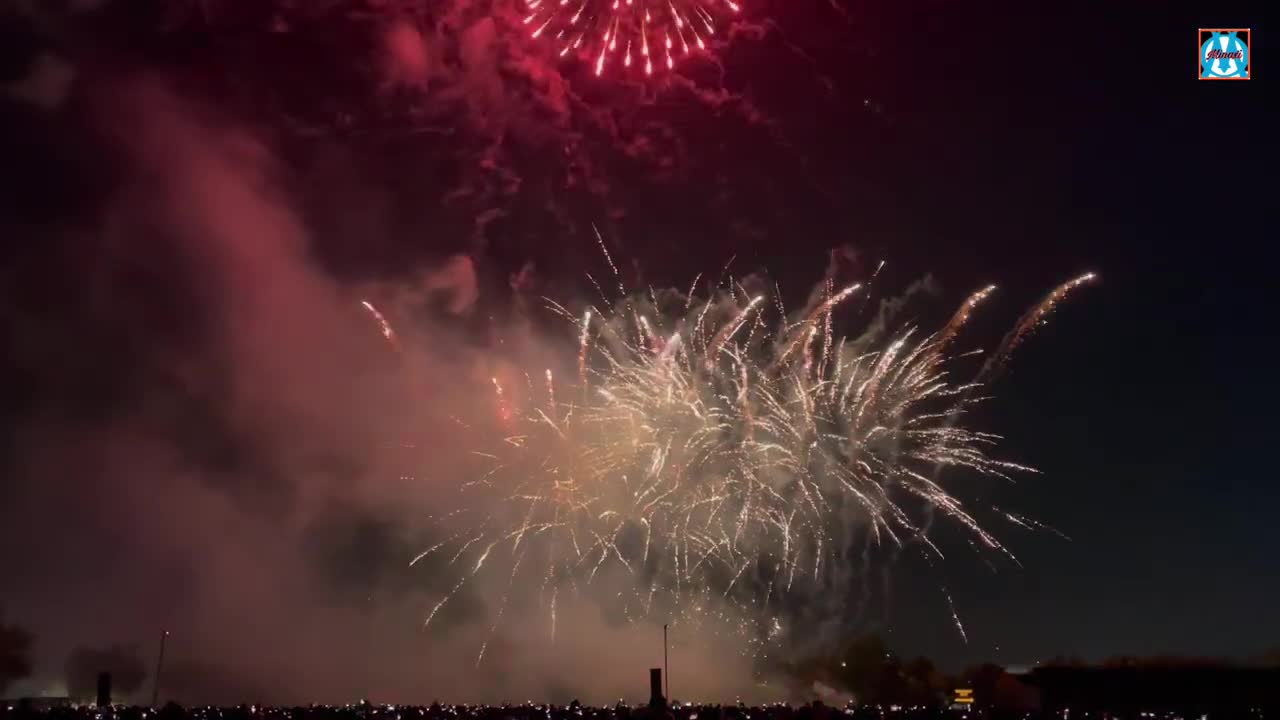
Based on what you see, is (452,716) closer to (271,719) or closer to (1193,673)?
(271,719)

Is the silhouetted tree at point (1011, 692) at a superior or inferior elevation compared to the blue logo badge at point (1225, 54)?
inferior

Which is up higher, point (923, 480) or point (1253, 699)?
point (923, 480)

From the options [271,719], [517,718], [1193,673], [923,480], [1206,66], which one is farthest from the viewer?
[1193,673]

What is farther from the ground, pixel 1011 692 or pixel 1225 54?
pixel 1225 54

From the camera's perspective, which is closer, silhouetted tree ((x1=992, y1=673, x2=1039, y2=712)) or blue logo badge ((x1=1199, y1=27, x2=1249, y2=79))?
blue logo badge ((x1=1199, y1=27, x2=1249, y2=79))

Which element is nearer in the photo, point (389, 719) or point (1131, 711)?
point (389, 719)

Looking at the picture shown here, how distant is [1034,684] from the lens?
59.8m

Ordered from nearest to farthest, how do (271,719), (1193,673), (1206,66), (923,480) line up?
1. (923,480)
2. (1206,66)
3. (271,719)
4. (1193,673)

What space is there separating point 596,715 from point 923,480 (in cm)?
1343

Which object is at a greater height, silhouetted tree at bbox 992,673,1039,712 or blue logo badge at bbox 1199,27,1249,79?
blue logo badge at bbox 1199,27,1249,79

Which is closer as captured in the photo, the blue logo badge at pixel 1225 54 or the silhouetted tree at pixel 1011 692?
the blue logo badge at pixel 1225 54

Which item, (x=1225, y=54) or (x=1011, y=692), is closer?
(x=1225, y=54)

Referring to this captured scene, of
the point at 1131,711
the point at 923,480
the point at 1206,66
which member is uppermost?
the point at 1206,66

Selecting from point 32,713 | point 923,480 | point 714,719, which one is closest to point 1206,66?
point 923,480
